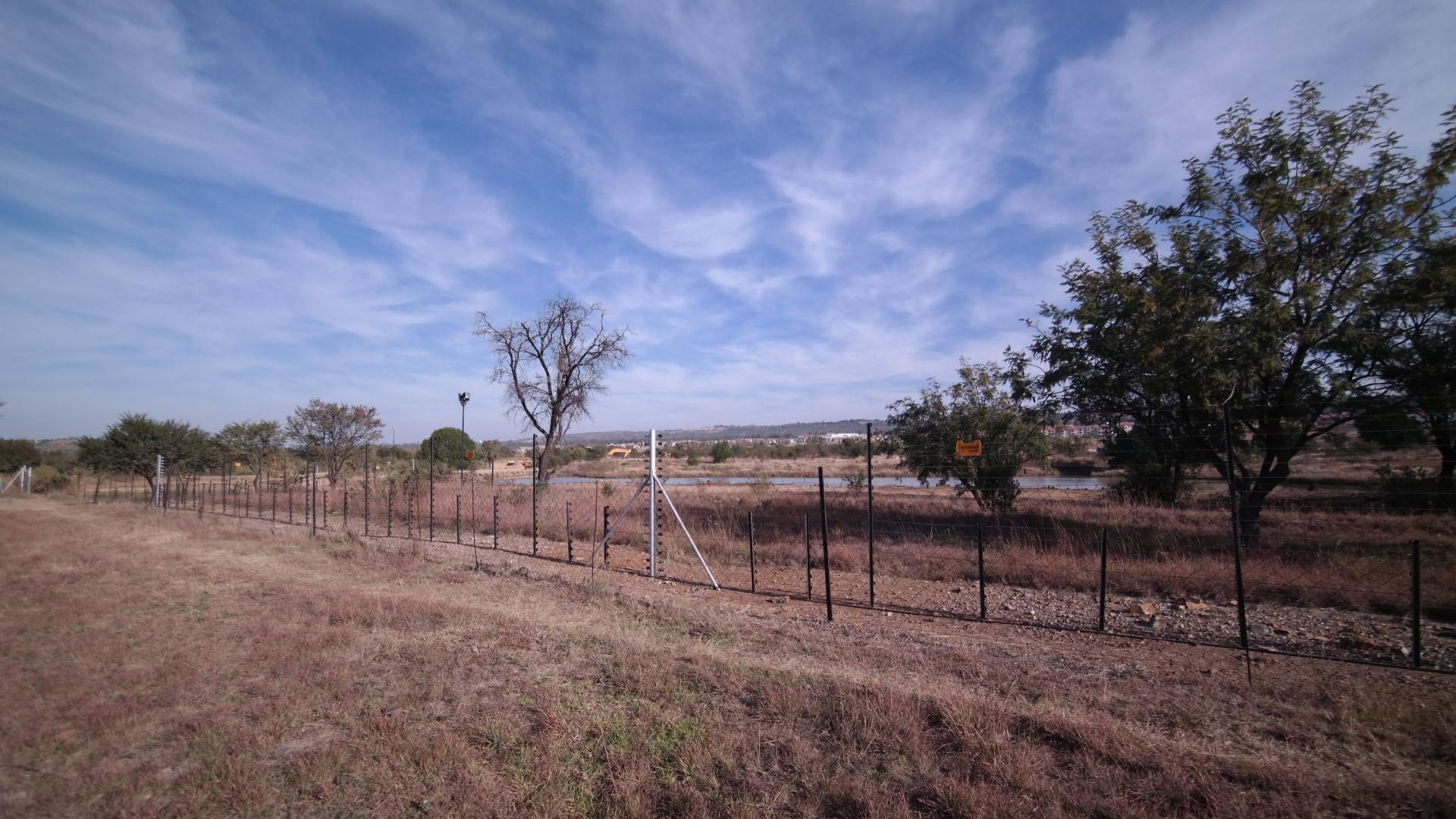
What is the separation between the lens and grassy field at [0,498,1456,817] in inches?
149

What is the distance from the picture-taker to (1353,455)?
796cm

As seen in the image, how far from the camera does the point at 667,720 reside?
16.1ft

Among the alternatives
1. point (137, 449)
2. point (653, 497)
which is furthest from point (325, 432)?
point (653, 497)

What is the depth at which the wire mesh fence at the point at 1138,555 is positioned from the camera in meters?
7.36

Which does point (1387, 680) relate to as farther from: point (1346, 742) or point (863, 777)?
point (863, 777)

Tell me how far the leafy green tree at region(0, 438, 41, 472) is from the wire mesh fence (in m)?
43.4

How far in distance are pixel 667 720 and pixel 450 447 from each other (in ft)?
152

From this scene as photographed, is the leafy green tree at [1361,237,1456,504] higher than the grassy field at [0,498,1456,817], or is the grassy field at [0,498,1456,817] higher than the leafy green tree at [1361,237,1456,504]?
the leafy green tree at [1361,237,1456,504]

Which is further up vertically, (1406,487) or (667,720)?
(1406,487)

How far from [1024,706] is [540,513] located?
1646 centimetres

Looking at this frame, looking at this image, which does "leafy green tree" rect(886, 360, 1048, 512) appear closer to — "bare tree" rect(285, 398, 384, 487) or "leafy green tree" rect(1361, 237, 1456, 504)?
"leafy green tree" rect(1361, 237, 1456, 504)

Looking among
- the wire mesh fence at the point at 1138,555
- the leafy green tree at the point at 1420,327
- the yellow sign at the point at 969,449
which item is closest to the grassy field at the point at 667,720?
the wire mesh fence at the point at 1138,555

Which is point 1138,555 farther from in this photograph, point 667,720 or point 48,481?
point 48,481

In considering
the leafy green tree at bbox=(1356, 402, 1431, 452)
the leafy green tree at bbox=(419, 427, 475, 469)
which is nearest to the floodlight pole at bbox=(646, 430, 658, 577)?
the leafy green tree at bbox=(1356, 402, 1431, 452)
